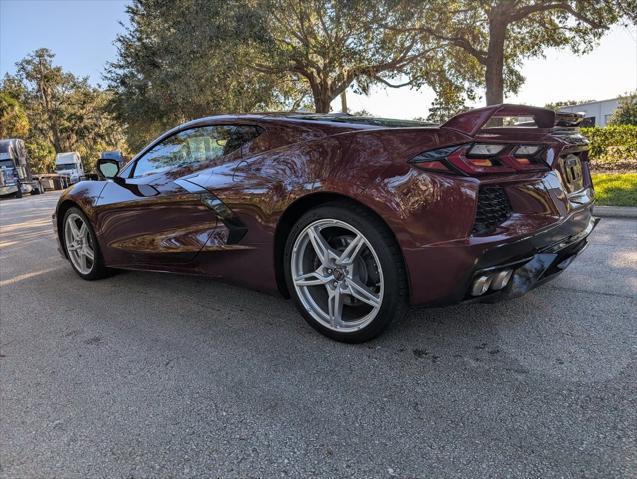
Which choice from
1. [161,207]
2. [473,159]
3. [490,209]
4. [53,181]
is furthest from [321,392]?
[53,181]

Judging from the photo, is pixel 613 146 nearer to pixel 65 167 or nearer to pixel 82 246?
pixel 82 246

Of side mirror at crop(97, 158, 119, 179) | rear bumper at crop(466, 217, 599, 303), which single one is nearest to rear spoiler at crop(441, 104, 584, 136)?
rear bumper at crop(466, 217, 599, 303)

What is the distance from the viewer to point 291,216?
288 centimetres

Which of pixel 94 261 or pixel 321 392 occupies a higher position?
A: pixel 94 261

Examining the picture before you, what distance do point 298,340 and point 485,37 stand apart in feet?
53.9

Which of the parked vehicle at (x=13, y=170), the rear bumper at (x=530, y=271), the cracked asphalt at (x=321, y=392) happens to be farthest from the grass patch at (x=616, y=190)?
the parked vehicle at (x=13, y=170)

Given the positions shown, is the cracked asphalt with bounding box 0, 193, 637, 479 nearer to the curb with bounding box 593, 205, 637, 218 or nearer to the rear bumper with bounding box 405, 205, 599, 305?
the rear bumper with bounding box 405, 205, 599, 305

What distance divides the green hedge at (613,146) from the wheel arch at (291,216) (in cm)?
1306

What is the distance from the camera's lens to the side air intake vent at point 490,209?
2.27 meters

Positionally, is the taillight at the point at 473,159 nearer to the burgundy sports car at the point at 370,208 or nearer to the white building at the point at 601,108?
the burgundy sports car at the point at 370,208

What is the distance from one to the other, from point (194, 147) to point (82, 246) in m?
1.91

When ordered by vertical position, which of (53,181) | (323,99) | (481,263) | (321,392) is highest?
(323,99)

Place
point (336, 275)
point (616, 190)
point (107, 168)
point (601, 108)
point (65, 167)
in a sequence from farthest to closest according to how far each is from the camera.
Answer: point (601, 108)
point (65, 167)
point (616, 190)
point (107, 168)
point (336, 275)

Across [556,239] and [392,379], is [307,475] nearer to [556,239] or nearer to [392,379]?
[392,379]
